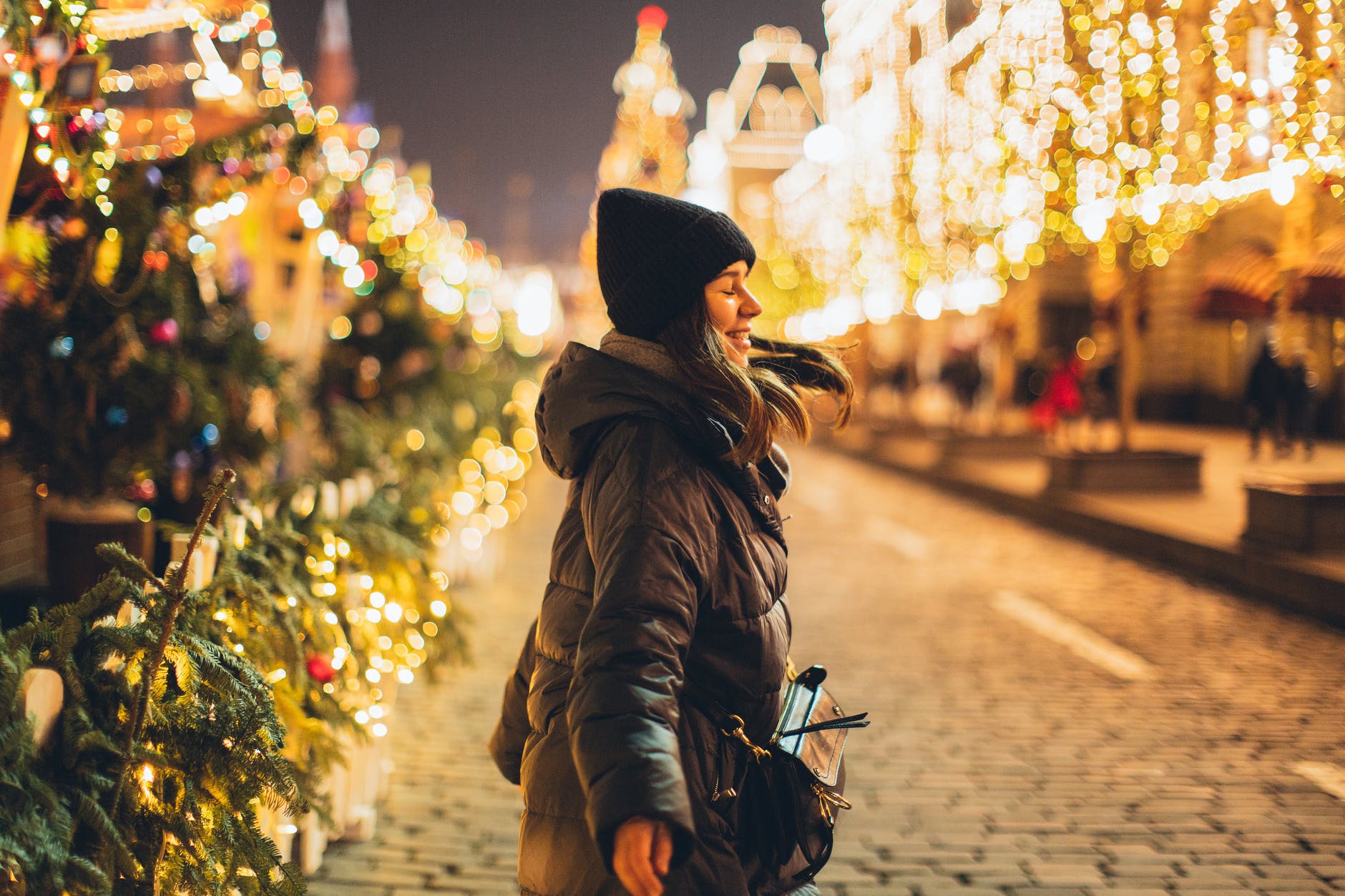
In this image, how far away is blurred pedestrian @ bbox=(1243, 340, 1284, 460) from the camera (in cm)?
1983

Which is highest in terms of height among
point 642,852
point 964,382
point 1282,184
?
point 1282,184

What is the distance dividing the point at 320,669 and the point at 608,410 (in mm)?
2528

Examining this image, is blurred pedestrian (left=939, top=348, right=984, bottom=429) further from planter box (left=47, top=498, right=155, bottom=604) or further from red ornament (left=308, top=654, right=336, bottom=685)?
red ornament (left=308, top=654, right=336, bottom=685)

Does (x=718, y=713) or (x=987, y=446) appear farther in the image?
(x=987, y=446)

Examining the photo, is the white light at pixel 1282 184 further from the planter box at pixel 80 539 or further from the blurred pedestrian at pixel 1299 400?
the planter box at pixel 80 539

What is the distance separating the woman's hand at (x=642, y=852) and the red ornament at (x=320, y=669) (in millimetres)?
2685

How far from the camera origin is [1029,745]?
588 centimetres

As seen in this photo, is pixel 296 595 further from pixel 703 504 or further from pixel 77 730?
pixel 703 504

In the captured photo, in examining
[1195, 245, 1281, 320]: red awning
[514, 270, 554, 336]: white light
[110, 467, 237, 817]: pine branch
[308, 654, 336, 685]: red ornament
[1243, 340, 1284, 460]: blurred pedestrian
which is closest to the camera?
[110, 467, 237, 817]: pine branch

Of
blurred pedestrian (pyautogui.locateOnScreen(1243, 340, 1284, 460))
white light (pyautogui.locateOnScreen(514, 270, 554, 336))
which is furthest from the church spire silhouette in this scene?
blurred pedestrian (pyautogui.locateOnScreen(1243, 340, 1284, 460))

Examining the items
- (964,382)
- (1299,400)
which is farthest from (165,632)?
(964,382)

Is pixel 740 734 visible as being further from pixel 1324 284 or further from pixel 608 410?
pixel 1324 284

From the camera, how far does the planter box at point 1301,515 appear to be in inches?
385

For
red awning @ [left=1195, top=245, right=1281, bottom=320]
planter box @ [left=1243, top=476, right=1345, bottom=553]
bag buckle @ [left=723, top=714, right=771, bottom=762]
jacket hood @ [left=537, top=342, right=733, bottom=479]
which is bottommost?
planter box @ [left=1243, top=476, right=1345, bottom=553]
